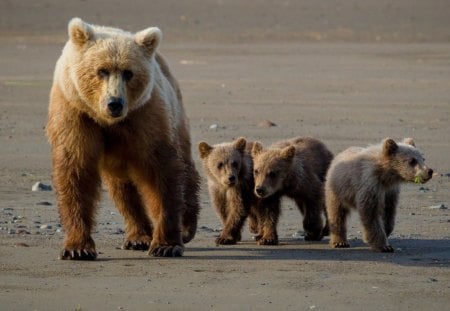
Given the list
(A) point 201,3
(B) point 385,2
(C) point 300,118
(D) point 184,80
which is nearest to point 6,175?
(C) point 300,118

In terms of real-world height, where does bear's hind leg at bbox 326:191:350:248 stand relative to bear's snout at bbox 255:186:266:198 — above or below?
below

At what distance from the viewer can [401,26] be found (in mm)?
40219

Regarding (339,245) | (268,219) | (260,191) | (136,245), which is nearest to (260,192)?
(260,191)

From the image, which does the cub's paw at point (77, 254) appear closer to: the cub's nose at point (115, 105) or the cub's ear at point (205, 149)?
the cub's nose at point (115, 105)

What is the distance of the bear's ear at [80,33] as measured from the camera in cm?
908

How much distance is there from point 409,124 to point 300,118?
1.60m

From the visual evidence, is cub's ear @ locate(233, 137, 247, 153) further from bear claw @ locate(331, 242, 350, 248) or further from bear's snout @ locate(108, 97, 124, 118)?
bear's snout @ locate(108, 97, 124, 118)

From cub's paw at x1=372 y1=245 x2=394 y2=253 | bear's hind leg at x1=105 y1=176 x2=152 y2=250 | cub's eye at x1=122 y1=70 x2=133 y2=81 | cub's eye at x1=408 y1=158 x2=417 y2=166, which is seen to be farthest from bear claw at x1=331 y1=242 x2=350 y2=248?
cub's eye at x1=122 y1=70 x2=133 y2=81

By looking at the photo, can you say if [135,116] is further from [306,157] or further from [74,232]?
[306,157]

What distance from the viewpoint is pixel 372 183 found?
10250 millimetres

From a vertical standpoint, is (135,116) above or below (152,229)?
above

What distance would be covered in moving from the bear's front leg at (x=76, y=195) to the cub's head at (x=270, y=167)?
70.6 inches

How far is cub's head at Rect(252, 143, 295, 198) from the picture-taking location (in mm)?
10742

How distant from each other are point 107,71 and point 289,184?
2.64 meters
